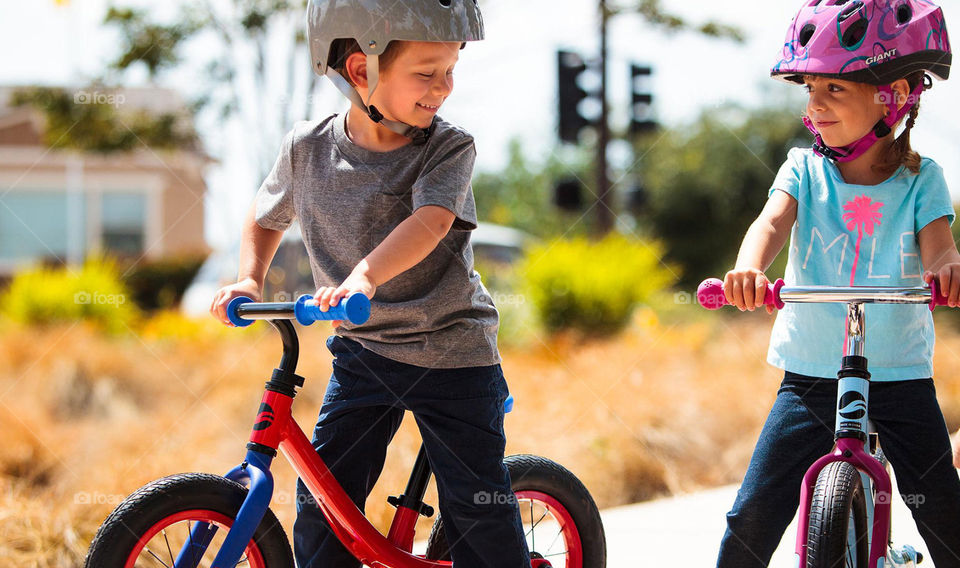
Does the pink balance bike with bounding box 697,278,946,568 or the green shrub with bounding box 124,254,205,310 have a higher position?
the green shrub with bounding box 124,254,205,310

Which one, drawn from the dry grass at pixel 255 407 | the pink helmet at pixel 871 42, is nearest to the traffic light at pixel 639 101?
the dry grass at pixel 255 407

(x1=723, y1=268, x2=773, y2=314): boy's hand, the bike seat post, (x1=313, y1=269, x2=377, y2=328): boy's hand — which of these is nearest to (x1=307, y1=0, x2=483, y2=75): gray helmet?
(x1=313, y1=269, x2=377, y2=328): boy's hand

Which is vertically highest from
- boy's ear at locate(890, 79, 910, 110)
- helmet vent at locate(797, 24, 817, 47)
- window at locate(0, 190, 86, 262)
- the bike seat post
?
window at locate(0, 190, 86, 262)

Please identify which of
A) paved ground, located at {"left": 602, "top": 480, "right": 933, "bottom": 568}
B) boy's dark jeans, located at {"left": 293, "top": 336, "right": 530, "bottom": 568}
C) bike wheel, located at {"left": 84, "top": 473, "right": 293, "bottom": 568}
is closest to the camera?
bike wheel, located at {"left": 84, "top": 473, "right": 293, "bottom": 568}

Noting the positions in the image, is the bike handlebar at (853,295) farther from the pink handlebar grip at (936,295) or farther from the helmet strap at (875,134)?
the helmet strap at (875,134)

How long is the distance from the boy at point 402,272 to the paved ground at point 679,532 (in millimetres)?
1598

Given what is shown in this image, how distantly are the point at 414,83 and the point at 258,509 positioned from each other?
1012mm

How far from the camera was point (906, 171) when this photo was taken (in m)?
2.31

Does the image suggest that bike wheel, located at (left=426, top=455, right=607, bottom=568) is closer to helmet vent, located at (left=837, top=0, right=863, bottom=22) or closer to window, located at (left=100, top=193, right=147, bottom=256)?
helmet vent, located at (left=837, top=0, right=863, bottom=22)

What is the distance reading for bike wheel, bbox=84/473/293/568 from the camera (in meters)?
1.93

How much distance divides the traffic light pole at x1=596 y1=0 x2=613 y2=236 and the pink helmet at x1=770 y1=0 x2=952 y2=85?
32.7ft

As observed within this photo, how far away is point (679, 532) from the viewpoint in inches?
163

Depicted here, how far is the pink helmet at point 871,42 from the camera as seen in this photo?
7.51 ft

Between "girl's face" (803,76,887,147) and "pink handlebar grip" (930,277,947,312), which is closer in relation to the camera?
"pink handlebar grip" (930,277,947,312)
